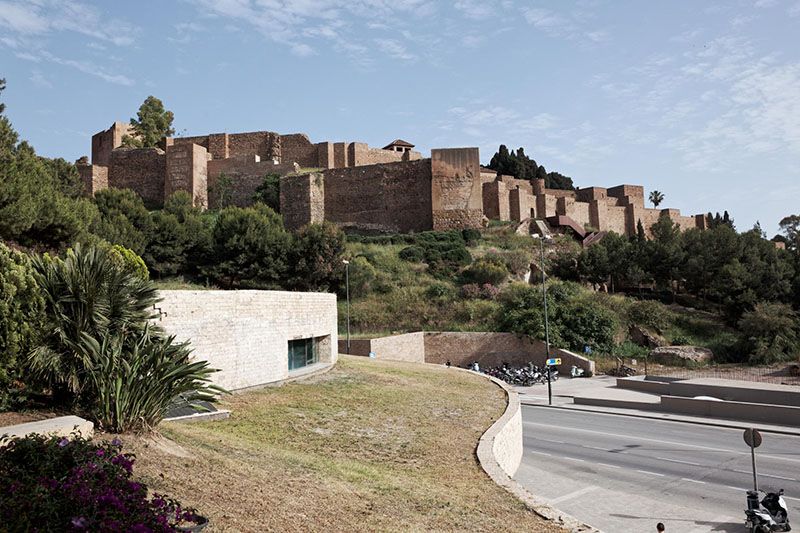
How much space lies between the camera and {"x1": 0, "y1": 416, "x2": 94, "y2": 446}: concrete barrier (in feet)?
19.2


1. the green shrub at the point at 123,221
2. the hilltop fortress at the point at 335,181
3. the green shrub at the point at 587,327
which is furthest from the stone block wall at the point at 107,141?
the green shrub at the point at 587,327

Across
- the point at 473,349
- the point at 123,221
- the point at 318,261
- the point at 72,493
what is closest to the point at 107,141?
the point at 123,221

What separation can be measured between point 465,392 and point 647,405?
308 inches

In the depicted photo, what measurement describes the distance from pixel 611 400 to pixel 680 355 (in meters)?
11.1

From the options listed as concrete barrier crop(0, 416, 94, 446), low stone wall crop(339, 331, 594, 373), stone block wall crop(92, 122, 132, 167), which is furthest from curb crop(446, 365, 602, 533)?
stone block wall crop(92, 122, 132, 167)

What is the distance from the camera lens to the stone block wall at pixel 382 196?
44.2 m

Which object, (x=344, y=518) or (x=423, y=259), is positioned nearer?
(x=344, y=518)

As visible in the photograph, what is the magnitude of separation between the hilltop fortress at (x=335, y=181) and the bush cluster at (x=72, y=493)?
3893 cm

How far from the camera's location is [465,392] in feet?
55.3

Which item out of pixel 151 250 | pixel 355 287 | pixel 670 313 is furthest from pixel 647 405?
pixel 151 250

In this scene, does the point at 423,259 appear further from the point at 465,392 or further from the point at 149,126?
the point at 149,126

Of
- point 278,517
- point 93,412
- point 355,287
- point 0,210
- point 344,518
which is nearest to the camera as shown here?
point 278,517

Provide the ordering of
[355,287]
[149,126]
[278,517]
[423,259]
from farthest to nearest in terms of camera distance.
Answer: [149,126]
[423,259]
[355,287]
[278,517]

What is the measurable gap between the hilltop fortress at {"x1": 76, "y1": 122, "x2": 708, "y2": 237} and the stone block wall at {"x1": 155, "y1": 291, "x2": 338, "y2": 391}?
28394mm
